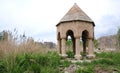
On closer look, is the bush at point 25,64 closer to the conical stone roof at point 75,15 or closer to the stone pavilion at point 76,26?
the stone pavilion at point 76,26

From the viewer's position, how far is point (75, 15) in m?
15.5

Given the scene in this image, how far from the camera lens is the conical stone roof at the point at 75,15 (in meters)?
15.3

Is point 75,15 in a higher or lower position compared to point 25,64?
higher

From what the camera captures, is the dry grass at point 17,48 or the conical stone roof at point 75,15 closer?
the dry grass at point 17,48

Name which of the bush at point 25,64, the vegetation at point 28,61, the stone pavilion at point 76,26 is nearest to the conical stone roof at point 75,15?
the stone pavilion at point 76,26

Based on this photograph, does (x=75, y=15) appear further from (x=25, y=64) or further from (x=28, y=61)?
(x=25, y=64)

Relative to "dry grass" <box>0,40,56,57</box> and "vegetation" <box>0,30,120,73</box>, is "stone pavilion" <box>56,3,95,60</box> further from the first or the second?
"dry grass" <box>0,40,56,57</box>

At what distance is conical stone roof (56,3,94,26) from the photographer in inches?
604

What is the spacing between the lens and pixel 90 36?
15.8m

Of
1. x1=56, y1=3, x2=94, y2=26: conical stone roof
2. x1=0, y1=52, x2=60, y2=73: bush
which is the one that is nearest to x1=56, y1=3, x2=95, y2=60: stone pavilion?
x1=56, y1=3, x2=94, y2=26: conical stone roof

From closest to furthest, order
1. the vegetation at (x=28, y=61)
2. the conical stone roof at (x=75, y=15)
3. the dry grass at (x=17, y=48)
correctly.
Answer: the vegetation at (x=28, y=61) < the dry grass at (x=17, y=48) < the conical stone roof at (x=75, y=15)

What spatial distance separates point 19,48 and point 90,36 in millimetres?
5573

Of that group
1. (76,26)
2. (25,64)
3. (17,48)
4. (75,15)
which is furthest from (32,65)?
(75,15)

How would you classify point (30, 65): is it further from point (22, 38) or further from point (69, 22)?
point (69, 22)
